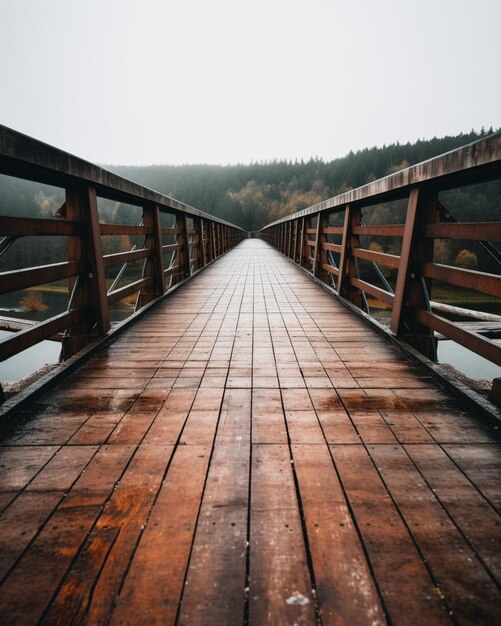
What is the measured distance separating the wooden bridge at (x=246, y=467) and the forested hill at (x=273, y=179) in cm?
7378

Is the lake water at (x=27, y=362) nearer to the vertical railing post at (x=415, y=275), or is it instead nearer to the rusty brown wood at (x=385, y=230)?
the rusty brown wood at (x=385, y=230)

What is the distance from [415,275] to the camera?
2887mm

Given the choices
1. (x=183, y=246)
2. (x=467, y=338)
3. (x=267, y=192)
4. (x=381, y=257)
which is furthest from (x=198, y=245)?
Answer: (x=267, y=192)

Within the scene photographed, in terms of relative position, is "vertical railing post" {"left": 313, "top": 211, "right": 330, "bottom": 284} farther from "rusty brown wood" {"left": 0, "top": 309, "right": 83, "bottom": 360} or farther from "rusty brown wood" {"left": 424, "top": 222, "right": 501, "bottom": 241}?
"rusty brown wood" {"left": 0, "top": 309, "right": 83, "bottom": 360}

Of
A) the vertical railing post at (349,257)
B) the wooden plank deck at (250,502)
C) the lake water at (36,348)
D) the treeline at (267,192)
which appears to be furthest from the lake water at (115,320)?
the wooden plank deck at (250,502)

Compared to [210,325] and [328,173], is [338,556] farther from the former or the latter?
[328,173]

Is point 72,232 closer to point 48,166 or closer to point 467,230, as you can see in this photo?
point 48,166

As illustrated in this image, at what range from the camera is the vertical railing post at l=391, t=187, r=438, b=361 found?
8.99ft

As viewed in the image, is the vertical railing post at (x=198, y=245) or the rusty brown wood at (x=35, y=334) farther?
the vertical railing post at (x=198, y=245)

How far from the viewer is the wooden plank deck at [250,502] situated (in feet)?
3.16

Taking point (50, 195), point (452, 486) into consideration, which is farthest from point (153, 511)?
point (50, 195)

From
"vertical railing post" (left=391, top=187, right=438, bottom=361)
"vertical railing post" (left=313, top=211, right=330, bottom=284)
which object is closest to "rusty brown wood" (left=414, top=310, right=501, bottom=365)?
"vertical railing post" (left=391, top=187, right=438, bottom=361)

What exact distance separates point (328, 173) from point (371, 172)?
1409 cm

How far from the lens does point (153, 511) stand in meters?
1.26
